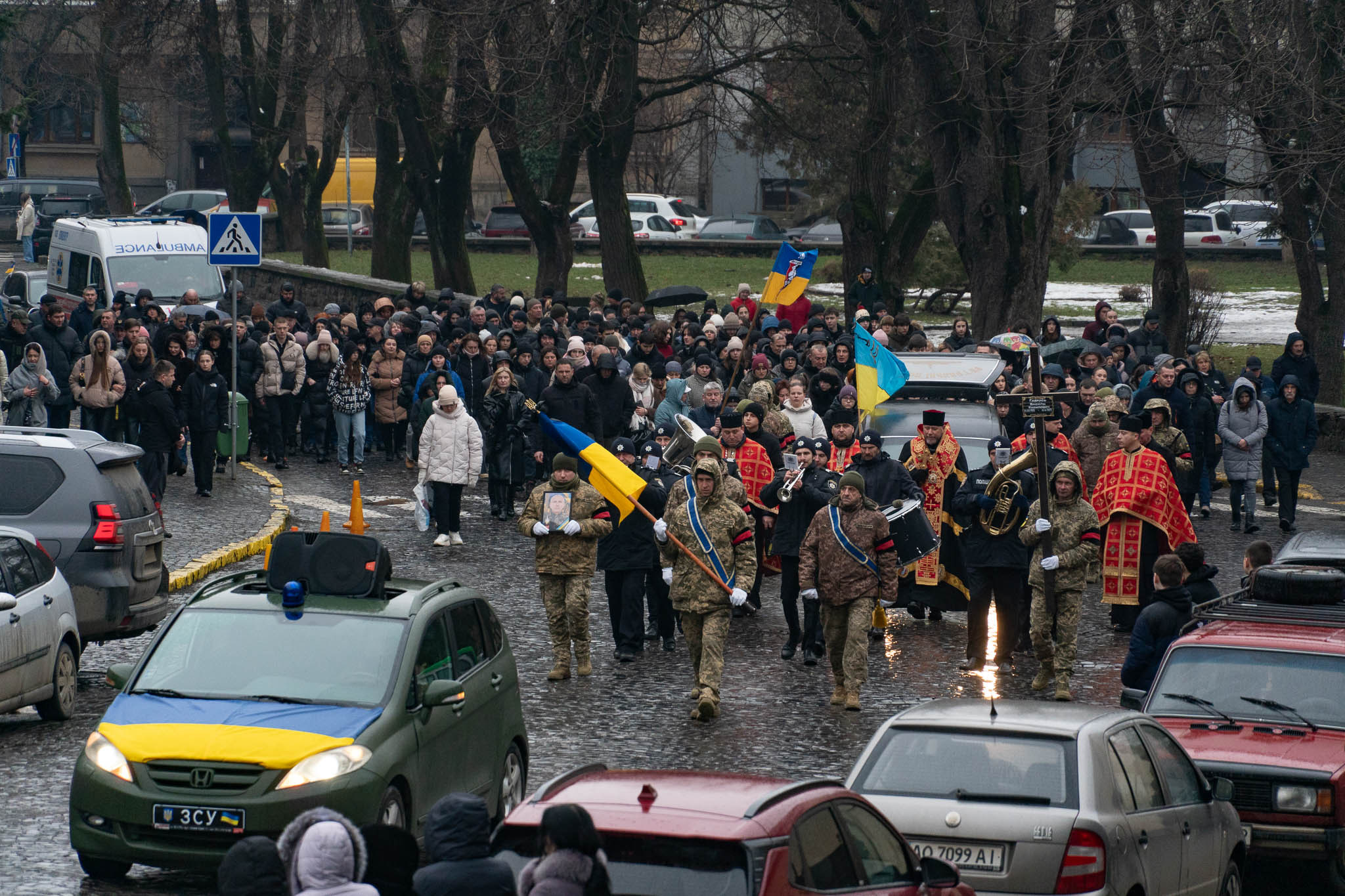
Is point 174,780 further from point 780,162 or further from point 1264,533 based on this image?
point 780,162

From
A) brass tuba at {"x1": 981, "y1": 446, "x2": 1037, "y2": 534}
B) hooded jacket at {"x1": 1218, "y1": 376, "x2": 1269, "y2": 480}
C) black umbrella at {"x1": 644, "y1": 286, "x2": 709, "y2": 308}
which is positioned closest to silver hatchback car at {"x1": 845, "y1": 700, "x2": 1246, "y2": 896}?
brass tuba at {"x1": 981, "y1": 446, "x2": 1037, "y2": 534}

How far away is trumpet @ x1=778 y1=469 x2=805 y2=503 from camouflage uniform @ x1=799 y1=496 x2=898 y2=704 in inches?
49.0

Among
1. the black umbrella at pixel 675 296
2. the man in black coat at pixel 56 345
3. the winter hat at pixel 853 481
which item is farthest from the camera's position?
the black umbrella at pixel 675 296

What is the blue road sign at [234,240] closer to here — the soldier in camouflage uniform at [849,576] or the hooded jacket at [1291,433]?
the soldier in camouflage uniform at [849,576]

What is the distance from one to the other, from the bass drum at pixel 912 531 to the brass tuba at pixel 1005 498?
0.79 metres

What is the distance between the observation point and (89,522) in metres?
13.0

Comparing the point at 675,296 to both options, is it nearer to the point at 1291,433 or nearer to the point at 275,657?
the point at 1291,433

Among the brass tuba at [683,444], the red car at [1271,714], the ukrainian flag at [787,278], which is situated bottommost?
the red car at [1271,714]

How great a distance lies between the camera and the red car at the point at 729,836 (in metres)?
5.79

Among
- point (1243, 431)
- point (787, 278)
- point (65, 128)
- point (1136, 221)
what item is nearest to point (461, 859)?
point (1243, 431)

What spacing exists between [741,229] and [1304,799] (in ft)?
158

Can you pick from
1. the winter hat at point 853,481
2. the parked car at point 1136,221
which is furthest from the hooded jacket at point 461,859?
the parked car at point 1136,221

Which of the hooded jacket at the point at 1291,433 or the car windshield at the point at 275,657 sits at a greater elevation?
the hooded jacket at the point at 1291,433

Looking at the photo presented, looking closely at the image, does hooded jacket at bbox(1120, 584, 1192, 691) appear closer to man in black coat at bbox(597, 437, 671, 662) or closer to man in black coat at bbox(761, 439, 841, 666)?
man in black coat at bbox(761, 439, 841, 666)
